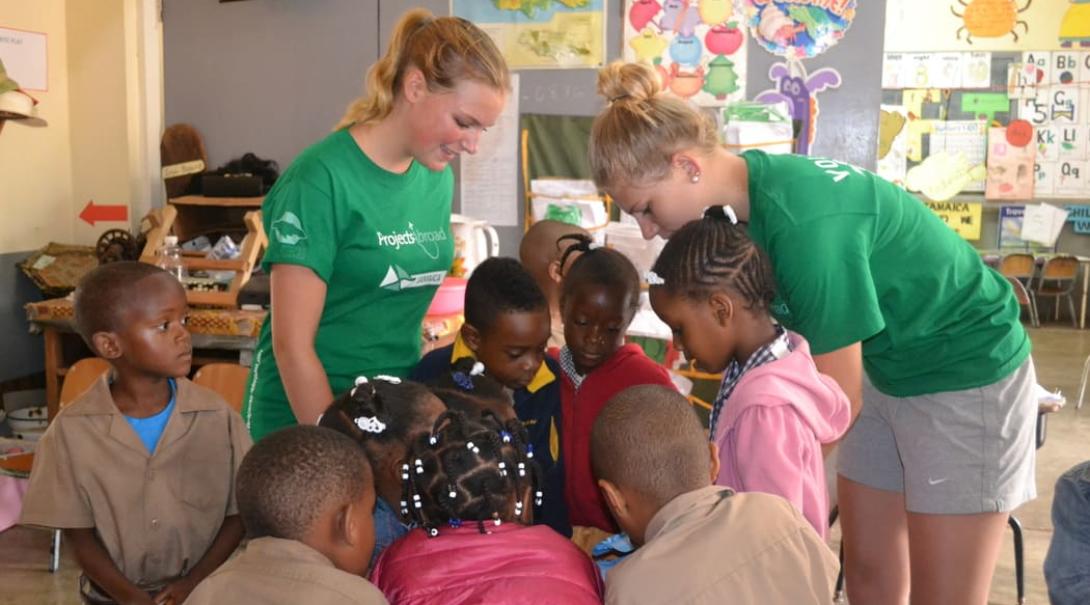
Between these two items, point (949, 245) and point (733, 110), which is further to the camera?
point (733, 110)

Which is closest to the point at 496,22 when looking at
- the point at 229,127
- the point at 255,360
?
the point at 229,127

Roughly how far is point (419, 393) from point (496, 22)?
11.9ft

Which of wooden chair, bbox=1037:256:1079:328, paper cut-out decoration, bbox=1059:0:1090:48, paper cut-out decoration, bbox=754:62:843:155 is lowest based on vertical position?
wooden chair, bbox=1037:256:1079:328

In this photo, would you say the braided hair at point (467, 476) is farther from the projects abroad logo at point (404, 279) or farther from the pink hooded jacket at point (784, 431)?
the projects abroad logo at point (404, 279)

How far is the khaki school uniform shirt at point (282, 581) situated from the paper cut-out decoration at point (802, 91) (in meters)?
3.96

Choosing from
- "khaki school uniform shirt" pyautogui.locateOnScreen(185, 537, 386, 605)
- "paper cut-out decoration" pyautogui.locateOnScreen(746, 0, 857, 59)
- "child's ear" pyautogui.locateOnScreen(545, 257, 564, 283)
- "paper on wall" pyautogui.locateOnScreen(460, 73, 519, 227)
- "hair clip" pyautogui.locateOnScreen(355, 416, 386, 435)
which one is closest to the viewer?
"khaki school uniform shirt" pyautogui.locateOnScreen(185, 537, 386, 605)

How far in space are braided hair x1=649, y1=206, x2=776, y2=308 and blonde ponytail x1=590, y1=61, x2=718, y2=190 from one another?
0.14m

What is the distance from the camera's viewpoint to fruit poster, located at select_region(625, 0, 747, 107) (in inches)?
192

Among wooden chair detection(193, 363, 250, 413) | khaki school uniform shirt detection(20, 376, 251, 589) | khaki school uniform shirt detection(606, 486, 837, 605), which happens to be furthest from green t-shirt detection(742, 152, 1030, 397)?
wooden chair detection(193, 363, 250, 413)

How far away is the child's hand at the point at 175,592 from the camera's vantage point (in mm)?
1938

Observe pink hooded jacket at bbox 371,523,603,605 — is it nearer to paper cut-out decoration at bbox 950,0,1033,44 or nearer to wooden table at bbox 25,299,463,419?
wooden table at bbox 25,299,463,419

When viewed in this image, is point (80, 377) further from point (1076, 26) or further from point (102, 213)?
point (1076, 26)

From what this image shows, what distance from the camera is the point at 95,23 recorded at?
17.6ft

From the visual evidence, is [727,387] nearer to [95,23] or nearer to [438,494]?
[438,494]
